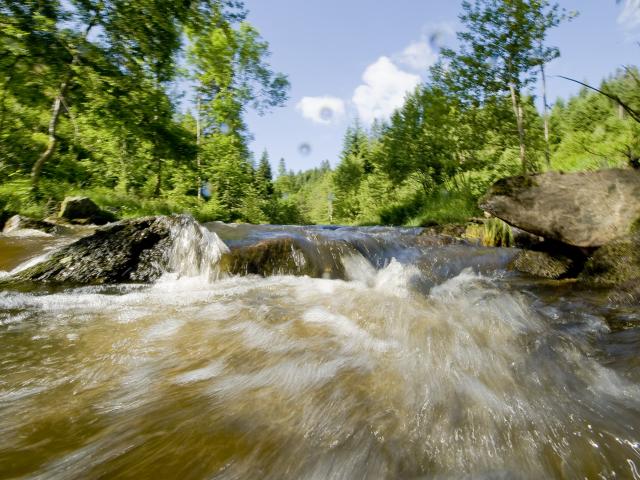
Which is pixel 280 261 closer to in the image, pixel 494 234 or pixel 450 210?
pixel 494 234

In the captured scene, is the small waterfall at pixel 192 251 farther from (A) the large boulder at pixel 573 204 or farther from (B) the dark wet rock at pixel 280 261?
(A) the large boulder at pixel 573 204

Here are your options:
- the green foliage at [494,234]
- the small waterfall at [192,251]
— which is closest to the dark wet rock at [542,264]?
the green foliage at [494,234]

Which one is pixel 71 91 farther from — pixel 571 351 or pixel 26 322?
pixel 571 351

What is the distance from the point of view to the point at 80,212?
378 inches

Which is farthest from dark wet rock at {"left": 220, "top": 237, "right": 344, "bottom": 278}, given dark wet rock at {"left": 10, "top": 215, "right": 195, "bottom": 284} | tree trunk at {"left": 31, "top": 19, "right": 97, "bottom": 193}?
tree trunk at {"left": 31, "top": 19, "right": 97, "bottom": 193}

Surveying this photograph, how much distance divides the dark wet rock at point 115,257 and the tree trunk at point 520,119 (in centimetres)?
1309

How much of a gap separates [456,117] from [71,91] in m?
14.7

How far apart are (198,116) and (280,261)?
59.5ft

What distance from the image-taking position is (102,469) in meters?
1.10

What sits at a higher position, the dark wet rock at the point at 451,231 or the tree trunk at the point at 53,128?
the tree trunk at the point at 53,128

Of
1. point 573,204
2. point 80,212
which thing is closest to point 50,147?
point 80,212

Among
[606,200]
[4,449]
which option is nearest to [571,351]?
[4,449]

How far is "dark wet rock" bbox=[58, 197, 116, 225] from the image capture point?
9.39 metres

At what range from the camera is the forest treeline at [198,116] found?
29.0ft
